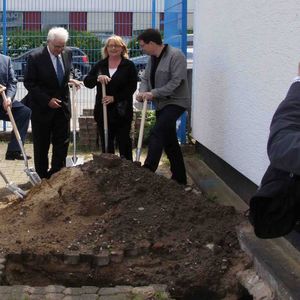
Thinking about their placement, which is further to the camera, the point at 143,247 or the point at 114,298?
the point at 143,247

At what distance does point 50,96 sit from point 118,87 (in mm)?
755

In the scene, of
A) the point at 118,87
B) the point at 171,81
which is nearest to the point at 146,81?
the point at 118,87

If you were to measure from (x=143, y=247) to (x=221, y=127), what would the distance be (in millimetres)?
2305

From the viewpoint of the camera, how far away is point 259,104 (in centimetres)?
507

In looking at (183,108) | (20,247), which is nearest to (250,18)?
(183,108)

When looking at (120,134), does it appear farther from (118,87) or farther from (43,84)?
(43,84)

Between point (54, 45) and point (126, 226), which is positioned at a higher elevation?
point (54, 45)

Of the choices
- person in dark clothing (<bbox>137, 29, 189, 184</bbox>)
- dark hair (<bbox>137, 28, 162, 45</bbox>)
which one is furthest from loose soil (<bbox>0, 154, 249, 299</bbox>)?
dark hair (<bbox>137, 28, 162, 45</bbox>)

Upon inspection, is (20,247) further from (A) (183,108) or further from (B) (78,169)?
(A) (183,108)

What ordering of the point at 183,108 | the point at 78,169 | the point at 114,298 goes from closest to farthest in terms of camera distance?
1. the point at 114,298
2. the point at 78,169
3. the point at 183,108

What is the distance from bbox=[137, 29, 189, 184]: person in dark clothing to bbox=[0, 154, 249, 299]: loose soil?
61cm

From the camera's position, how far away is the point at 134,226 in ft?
16.0

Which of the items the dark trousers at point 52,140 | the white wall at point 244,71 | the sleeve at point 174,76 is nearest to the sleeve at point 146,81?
the sleeve at point 174,76

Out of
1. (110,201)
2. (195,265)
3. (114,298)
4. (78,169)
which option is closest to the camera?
(114,298)
